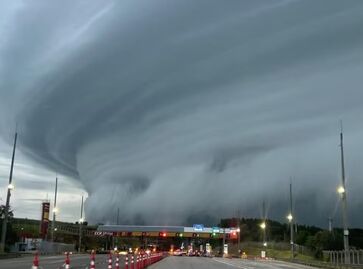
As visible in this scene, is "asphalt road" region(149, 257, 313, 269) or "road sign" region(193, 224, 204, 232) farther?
"road sign" region(193, 224, 204, 232)

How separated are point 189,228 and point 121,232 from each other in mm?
20814

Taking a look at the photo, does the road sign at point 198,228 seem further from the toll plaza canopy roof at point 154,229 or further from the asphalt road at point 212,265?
the asphalt road at point 212,265

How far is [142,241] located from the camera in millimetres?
190750

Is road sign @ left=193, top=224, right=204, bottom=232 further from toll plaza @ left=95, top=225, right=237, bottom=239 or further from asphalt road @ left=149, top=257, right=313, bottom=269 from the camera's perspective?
asphalt road @ left=149, top=257, right=313, bottom=269

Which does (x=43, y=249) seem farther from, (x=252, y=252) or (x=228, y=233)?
(x=228, y=233)

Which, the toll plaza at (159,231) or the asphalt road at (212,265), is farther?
the toll plaza at (159,231)

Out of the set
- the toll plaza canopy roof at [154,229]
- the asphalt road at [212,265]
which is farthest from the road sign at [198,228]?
the asphalt road at [212,265]

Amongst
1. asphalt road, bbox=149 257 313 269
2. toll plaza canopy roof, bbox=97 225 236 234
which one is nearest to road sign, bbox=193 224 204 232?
toll plaza canopy roof, bbox=97 225 236 234

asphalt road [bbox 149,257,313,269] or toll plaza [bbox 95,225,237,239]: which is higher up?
toll plaza [bbox 95,225,237,239]

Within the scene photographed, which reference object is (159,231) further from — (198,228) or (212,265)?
(212,265)

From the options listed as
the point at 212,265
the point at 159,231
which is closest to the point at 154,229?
the point at 159,231

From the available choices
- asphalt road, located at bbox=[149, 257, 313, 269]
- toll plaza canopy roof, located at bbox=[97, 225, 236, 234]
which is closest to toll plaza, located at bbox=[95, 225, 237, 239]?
toll plaza canopy roof, located at bbox=[97, 225, 236, 234]

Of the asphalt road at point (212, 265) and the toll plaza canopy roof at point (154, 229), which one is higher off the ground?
the toll plaza canopy roof at point (154, 229)

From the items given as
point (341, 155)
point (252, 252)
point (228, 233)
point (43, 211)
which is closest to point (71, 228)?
point (228, 233)
